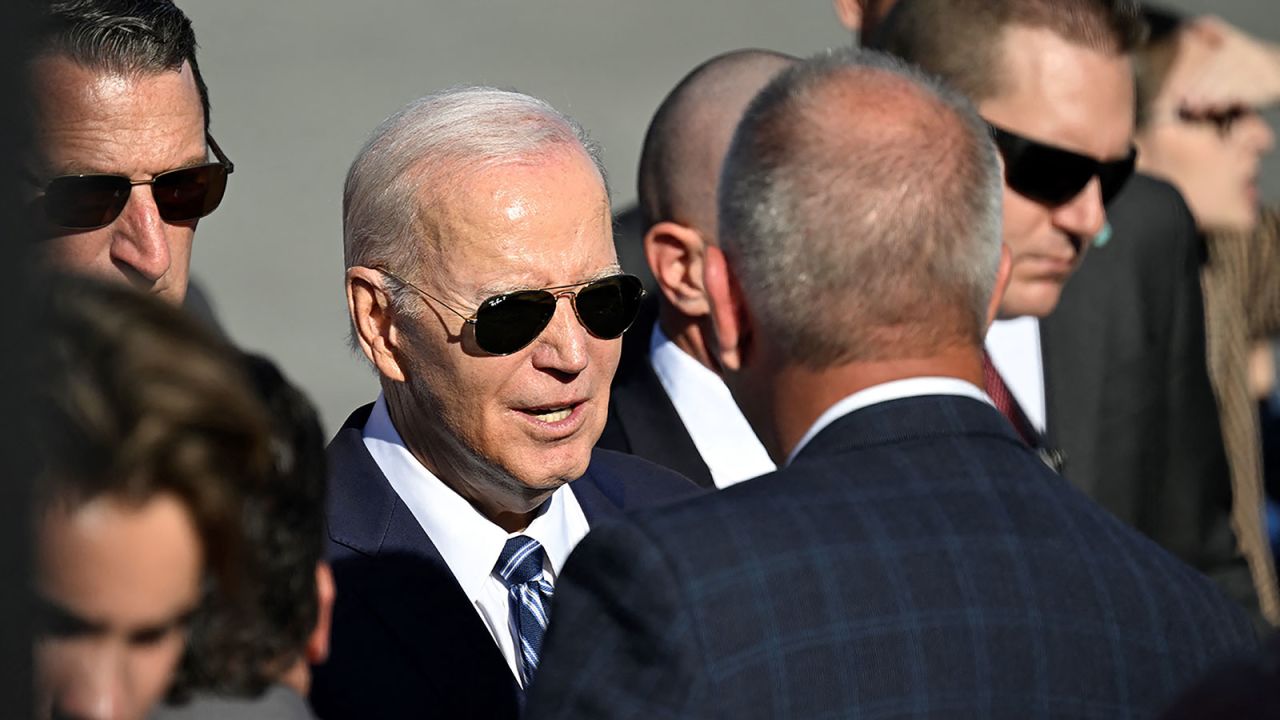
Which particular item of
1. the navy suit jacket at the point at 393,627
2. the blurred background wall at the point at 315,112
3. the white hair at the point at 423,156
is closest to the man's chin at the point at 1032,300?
the white hair at the point at 423,156

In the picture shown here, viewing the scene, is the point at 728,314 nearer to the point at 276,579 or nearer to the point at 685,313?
the point at 276,579

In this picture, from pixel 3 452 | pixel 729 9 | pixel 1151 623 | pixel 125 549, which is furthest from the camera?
pixel 729 9

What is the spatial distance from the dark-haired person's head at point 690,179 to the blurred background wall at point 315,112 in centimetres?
281

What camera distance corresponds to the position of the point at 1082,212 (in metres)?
3.69

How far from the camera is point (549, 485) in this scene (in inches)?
109

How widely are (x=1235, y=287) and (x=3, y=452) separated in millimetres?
4551

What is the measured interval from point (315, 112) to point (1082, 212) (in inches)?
154

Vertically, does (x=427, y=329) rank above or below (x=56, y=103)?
below

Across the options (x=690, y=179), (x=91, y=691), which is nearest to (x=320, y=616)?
(x=91, y=691)

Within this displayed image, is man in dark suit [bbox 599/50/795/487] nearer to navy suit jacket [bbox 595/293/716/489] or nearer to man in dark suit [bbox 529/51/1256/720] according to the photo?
navy suit jacket [bbox 595/293/716/489]

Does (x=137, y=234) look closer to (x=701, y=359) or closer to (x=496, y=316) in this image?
(x=496, y=316)

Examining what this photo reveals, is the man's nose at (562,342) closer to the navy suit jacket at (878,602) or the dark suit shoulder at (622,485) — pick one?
the dark suit shoulder at (622,485)

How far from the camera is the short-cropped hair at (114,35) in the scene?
2.69 meters

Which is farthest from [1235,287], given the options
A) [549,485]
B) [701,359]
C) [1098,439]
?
[549,485]
